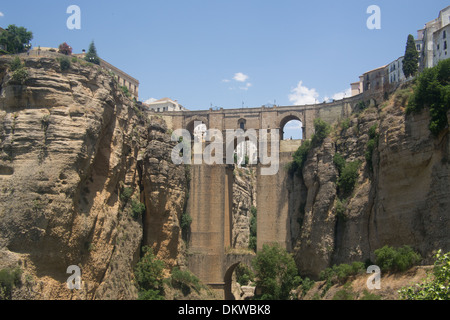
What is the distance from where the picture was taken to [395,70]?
5031 centimetres

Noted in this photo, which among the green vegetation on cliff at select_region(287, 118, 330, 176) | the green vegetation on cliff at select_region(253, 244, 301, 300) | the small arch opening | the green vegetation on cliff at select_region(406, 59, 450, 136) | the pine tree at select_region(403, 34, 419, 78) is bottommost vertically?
the small arch opening

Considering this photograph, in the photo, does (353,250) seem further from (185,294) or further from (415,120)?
(185,294)

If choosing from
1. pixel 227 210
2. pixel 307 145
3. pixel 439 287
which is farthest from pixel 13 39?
pixel 439 287

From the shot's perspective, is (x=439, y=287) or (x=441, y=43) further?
(x=441, y=43)

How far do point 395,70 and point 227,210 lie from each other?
19592mm

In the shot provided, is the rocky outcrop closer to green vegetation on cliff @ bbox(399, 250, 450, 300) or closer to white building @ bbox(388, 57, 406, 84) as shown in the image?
white building @ bbox(388, 57, 406, 84)

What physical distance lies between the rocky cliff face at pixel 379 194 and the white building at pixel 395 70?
557 cm

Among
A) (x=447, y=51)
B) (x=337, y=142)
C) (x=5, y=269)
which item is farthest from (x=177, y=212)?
(x=447, y=51)

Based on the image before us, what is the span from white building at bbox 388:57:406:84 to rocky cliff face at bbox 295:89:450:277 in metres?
5.57

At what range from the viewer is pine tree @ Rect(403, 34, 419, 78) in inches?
1736

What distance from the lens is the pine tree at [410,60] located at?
4409 cm

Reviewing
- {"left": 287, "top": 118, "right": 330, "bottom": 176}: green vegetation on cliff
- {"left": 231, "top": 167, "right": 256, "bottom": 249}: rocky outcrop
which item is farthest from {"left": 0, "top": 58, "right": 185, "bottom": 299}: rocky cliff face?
{"left": 231, "top": 167, "right": 256, "bottom": 249}: rocky outcrop

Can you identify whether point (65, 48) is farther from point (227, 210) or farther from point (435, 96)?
point (435, 96)
